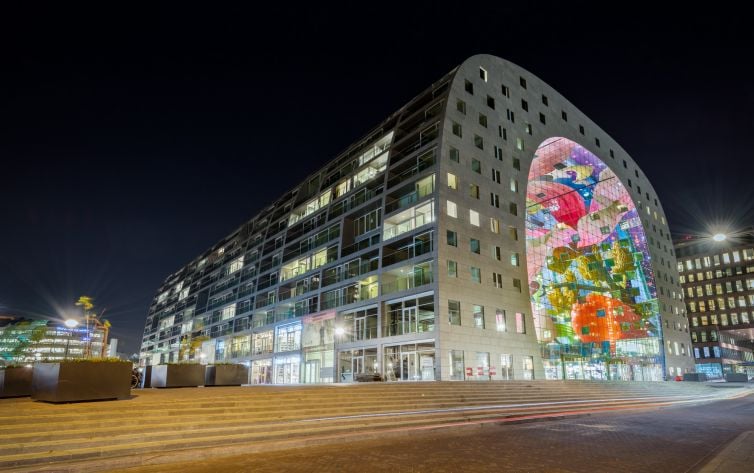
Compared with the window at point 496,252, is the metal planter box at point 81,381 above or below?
below

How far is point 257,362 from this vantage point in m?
61.5

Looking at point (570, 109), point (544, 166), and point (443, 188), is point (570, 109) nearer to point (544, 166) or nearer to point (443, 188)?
point (544, 166)

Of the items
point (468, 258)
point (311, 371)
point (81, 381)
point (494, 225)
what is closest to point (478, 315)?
point (468, 258)

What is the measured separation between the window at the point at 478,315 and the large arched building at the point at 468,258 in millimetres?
172

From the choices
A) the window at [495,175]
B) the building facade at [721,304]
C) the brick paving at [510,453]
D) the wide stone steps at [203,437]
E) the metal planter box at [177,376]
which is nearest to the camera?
the brick paving at [510,453]

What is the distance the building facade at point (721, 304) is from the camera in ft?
347

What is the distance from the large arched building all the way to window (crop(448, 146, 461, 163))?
360 mm

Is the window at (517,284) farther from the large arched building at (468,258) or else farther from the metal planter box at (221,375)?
the metal planter box at (221,375)

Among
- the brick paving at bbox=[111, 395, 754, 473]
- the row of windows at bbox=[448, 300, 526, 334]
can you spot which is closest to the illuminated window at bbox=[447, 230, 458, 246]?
the row of windows at bbox=[448, 300, 526, 334]

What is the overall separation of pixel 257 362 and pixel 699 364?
340 feet

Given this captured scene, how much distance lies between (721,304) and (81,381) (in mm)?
135700

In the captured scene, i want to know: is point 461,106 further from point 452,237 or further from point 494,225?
point 452,237

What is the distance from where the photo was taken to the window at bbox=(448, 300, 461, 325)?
36.1 m

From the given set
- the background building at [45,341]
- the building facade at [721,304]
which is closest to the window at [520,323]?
the building facade at [721,304]
